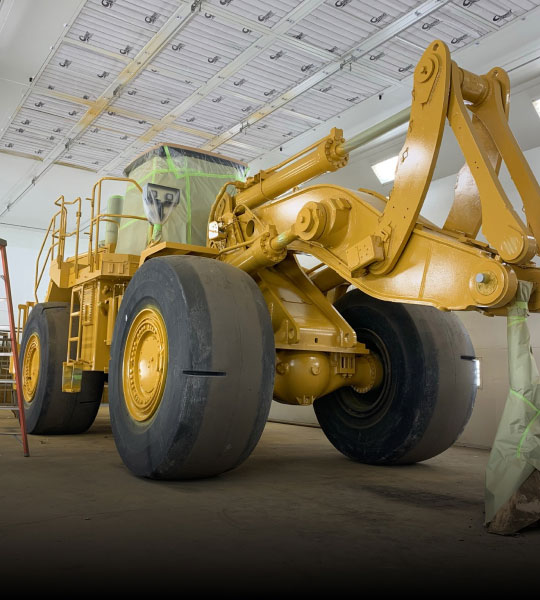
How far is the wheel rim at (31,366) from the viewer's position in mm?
7883

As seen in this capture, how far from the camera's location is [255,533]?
3.20m

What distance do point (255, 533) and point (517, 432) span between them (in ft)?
4.87

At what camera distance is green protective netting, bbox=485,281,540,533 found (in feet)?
10.9

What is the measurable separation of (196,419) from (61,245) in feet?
14.5

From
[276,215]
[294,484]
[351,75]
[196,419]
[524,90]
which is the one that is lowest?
[294,484]

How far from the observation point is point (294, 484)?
4.64 m

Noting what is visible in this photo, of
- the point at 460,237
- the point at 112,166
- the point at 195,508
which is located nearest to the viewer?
the point at 195,508

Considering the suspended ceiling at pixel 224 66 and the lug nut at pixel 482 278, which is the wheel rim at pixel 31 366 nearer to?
the suspended ceiling at pixel 224 66

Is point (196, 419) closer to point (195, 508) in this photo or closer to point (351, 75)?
point (195, 508)

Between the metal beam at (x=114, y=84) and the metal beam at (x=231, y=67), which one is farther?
the metal beam at (x=114, y=84)

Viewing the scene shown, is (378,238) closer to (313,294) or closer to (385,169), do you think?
(313,294)

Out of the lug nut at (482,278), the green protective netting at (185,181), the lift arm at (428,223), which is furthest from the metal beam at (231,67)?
the lug nut at (482,278)

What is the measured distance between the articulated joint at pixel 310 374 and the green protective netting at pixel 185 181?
6.24ft

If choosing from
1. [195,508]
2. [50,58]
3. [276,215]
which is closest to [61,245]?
[50,58]
